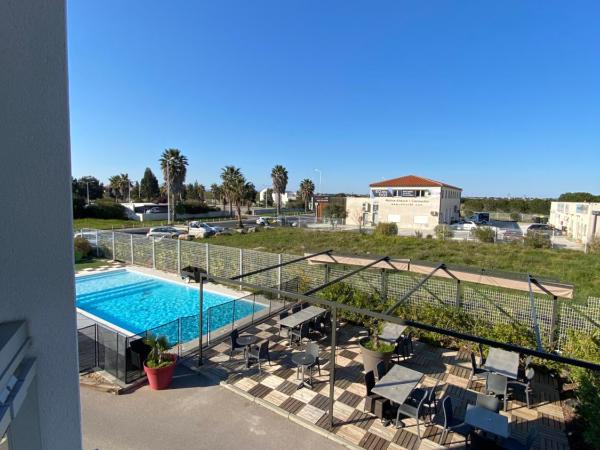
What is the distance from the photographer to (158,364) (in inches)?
290

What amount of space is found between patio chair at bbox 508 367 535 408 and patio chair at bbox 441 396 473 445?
72.4 inches

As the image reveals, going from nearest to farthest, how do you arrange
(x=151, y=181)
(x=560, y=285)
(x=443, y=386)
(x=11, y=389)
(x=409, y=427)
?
(x=11, y=389)
(x=409, y=427)
(x=443, y=386)
(x=560, y=285)
(x=151, y=181)

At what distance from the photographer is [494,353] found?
7895 millimetres

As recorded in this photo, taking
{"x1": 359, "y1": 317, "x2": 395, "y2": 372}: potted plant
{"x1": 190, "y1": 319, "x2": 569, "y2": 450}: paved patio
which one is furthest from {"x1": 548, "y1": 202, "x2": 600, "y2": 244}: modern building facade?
{"x1": 359, "y1": 317, "x2": 395, "y2": 372}: potted plant

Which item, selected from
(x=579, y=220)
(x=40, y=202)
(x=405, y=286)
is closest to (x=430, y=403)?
(x=405, y=286)

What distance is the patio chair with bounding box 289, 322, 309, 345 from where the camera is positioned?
9383 millimetres

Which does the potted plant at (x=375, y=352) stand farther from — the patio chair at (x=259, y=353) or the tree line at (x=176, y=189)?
the tree line at (x=176, y=189)

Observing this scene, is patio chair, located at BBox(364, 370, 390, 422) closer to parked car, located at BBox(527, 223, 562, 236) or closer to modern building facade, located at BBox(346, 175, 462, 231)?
parked car, located at BBox(527, 223, 562, 236)

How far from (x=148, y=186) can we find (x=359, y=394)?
79992mm

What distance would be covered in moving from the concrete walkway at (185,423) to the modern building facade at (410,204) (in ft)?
140

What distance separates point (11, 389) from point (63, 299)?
0.66 metres

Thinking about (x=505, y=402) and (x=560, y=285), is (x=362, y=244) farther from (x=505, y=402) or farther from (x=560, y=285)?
(x=505, y=402)

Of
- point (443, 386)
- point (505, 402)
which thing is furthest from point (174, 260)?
point (505, 402)

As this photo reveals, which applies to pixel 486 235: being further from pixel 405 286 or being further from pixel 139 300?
pixel 139 300
